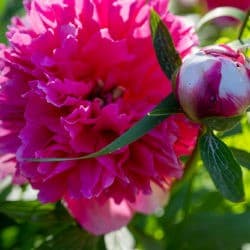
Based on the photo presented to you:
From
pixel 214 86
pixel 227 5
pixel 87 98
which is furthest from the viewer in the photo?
pixel 227 5

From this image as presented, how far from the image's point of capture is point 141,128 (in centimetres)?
59

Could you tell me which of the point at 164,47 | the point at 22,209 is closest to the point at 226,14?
the point at 164,47

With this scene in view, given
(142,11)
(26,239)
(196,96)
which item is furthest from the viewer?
(26,239)

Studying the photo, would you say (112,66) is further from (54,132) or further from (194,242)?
(194,242)

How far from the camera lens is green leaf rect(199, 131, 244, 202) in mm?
582

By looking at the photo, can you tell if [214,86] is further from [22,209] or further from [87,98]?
[22,209]

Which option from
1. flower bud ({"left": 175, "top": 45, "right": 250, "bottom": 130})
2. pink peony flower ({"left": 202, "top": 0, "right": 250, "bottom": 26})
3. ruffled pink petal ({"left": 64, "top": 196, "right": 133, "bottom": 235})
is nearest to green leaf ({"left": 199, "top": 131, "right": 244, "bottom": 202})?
flower bud ({"left": 175, "top": 45, "right": 250, "bottom": 130})

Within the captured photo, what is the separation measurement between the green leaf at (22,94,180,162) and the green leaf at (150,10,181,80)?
0.03 m

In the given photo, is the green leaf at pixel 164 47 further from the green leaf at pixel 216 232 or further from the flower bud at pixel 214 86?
the green leaf at pixel 216 232

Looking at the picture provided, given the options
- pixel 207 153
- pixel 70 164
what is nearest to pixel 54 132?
pixel 70 164

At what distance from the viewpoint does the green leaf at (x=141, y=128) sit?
58 cm

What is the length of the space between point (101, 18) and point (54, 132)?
0.35 ft

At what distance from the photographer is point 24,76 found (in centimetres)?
67

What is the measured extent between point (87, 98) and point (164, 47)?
0.10m
